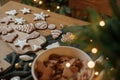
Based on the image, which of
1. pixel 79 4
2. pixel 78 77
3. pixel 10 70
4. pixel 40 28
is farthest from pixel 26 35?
pixel 79 4

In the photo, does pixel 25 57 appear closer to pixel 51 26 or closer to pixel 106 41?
pixel 51 26

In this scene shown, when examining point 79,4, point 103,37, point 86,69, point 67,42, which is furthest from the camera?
point 79,4

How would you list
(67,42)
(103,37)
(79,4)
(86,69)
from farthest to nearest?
(79,4)
(67,42)
(86,69)
(103,37)

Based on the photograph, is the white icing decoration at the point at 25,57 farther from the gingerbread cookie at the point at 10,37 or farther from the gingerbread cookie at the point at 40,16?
the gingerbread cookie at the point at 40,16

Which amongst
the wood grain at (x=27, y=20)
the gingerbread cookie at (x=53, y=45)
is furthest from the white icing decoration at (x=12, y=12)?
the gingerbread cookie at (x=53, y=45)

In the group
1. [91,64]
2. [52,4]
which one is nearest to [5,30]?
[91,64]

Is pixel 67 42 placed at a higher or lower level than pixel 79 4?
higher

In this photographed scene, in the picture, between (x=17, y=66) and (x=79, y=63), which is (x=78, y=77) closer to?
(x=79, y=63)

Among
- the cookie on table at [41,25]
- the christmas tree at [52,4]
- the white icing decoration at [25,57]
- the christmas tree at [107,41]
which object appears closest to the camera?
the christmas tree at [107,41]
